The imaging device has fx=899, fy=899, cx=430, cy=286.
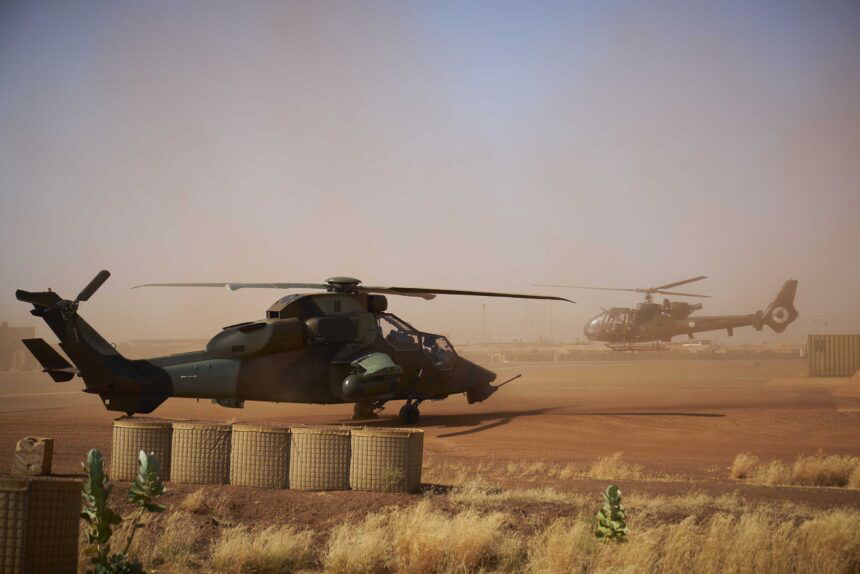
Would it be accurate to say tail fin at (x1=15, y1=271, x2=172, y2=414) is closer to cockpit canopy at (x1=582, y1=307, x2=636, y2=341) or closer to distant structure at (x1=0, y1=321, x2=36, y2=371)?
cockpit canopy at (x1=582, y1=307, x2=636, y2=341)

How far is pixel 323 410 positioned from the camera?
2789 centimetres

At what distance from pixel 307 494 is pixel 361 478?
0.78 meters

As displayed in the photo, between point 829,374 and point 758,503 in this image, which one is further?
point 829,374

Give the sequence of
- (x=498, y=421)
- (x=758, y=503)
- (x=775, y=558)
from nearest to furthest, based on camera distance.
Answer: (x=775, y=558)
(x=758, y=503)
(x=498, y=421)

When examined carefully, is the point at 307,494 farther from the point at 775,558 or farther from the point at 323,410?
the point at 323,410

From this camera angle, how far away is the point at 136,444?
1320cm

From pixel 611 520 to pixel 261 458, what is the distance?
17.5 feet

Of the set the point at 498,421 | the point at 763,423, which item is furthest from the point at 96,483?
the point at 763,423

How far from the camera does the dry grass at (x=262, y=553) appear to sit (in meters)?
9.17

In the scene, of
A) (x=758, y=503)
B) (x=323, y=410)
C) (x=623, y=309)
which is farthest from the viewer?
(x=623, y=309)

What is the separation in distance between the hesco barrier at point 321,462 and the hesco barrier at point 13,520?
554cm

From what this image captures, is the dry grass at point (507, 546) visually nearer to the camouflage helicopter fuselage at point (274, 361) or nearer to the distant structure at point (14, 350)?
the camouflage helicopter fuselage at point (274, 361)

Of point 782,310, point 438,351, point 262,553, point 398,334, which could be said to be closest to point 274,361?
point 398,334

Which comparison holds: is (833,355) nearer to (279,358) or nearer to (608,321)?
(608,321)
